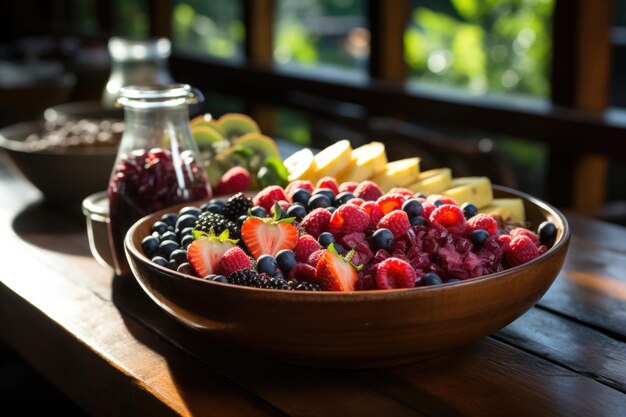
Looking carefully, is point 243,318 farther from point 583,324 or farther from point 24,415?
point 24,415

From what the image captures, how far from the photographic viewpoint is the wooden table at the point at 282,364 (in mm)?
861

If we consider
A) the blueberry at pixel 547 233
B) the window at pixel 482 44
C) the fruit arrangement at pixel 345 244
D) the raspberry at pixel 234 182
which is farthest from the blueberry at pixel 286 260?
the window at pixel 482 44

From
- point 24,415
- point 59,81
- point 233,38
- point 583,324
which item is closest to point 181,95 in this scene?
point 583,324

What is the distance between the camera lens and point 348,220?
0.97 metres

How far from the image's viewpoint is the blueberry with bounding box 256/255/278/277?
91 centimetres

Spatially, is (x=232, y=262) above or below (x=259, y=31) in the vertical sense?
below

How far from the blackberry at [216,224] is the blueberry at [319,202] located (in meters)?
0.11

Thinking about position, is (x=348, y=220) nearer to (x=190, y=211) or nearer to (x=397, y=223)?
(x=397, y=223)

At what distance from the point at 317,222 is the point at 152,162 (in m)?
0.34

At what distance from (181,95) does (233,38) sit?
3.86 metres

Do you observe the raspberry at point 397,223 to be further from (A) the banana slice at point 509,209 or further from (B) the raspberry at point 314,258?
(A) the banana slice at point 509,209

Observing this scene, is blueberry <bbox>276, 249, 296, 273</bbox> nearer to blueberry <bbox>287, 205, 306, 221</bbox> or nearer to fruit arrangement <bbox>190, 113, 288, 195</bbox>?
blueberry <bbox>287, 205, 306, 221</bbox>

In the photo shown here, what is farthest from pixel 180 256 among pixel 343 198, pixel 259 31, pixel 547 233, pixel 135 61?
pixel 259 31

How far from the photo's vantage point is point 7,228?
1.56 metres
